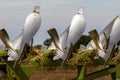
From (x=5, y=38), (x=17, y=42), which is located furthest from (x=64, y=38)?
(x=5, y=38)

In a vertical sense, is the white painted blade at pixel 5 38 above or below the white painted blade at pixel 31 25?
below

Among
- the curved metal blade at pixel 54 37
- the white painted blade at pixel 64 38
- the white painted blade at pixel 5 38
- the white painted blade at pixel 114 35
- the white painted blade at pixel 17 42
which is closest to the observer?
the white painted blade at pixel 114 35

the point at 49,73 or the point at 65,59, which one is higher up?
the point at 65,59

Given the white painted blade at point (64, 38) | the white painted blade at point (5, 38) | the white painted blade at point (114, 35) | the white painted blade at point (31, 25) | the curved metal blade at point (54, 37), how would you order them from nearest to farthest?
1. the white painted blade at point (31, 25)
2. the white painted blade at point (114, 35)
3. the white painted blade at point (5, 38)
4. the curved metal blade at point (54, 37)
5. the white painted blade at point (64, 38)

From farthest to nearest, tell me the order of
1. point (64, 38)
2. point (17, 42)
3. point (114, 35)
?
point (64, 38)
point (17, 42)
point (114, 35)

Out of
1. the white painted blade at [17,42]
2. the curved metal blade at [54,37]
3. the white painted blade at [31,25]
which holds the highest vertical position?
the white painted blade at [31,25]

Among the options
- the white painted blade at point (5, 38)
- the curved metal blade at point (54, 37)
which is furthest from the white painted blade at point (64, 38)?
the white painted blade at point (5, 38)

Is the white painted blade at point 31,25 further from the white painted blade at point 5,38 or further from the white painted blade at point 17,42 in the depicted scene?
the white painted blade at point 17,42

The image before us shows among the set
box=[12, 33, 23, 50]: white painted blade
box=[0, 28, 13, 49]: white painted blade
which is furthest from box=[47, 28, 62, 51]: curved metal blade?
box=[0, 28, 13, 49]: white painted blade

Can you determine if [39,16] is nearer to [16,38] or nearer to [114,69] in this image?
[16,38]

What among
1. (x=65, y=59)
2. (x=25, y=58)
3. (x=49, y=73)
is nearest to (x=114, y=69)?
(x=65, y=59)

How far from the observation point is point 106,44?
17.1 m

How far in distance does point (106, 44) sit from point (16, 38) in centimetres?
311

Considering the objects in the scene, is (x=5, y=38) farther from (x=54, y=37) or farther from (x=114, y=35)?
(x=114, y=35)
